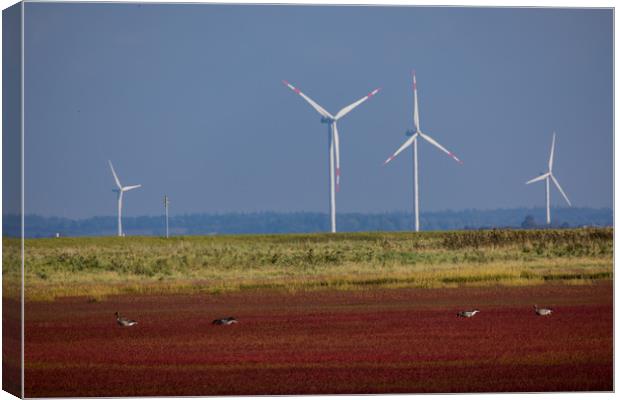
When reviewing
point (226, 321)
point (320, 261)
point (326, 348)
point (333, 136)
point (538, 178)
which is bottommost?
point (326, 348)

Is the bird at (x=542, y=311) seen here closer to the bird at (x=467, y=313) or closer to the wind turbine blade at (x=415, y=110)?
the bird at (x=467, y=313)

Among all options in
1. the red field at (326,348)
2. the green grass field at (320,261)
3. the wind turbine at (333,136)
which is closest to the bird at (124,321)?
the red field at (326,348)

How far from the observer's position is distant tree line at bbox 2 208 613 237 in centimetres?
2972

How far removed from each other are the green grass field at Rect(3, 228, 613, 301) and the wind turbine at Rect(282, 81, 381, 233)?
0.62m

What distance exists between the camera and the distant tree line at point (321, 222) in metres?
29.7

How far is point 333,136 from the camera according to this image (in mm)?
30750

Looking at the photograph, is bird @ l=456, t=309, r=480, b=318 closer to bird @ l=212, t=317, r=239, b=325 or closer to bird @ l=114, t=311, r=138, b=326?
bird @ l=212, t=317, r=239, b=325

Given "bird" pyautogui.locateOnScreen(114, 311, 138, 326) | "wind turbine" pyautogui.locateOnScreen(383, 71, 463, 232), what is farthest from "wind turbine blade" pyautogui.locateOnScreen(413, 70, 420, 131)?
"bird" pyautogui.locateOnScreen(114, 311, 138, 326)

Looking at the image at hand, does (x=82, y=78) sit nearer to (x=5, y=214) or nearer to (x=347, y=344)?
(x=5, y=214)

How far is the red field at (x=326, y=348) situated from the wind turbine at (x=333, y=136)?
198 centimetres

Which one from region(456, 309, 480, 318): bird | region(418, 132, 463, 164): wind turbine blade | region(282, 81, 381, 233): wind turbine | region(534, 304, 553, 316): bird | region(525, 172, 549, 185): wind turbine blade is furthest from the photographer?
region(534, 304, 553, 316): bird

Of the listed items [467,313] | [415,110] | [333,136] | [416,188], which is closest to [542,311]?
[467,313]

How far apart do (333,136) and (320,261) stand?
2.36 metres

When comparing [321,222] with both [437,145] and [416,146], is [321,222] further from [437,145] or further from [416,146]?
[437,145]
